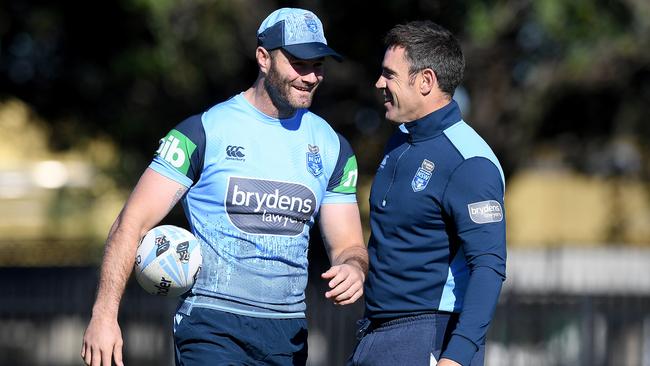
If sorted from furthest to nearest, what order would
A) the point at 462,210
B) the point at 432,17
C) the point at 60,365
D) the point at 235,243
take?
1. the point at 432,17
2. the point at 60,365
3. the point at 235,243
4. the point at 462,210

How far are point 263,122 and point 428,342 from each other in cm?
123

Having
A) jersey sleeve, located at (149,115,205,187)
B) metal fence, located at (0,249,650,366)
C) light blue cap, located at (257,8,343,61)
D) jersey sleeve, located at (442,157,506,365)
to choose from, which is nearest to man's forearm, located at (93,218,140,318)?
jersey sleeve, located at (149,115,205,187)

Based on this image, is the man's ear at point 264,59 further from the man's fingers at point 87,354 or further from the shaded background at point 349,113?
the shaded background at point 349,113

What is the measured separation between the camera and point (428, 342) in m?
4.75

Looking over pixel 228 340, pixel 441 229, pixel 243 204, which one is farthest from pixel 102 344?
pixel 441 229

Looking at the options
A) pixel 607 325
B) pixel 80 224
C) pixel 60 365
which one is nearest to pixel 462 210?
pixel 607 325

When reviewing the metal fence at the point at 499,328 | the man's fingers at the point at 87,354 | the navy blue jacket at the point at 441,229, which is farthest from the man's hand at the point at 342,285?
the metal fence at the point at 499,328

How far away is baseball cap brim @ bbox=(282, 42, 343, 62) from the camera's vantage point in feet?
16.7

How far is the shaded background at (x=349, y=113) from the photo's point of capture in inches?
438

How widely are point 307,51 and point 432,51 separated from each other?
0.58 m

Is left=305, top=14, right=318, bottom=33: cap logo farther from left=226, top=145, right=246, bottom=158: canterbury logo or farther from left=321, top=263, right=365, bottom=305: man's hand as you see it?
left=321, top=263, right=365, bottom=305: man's hand

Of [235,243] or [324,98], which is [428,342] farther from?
[324,98]

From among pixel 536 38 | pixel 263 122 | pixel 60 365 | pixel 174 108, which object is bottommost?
pixel 60 365

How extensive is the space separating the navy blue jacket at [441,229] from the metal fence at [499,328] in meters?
6.14
